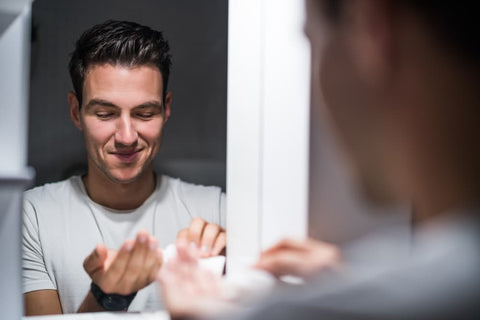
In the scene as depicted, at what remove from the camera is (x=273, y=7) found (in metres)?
1.07

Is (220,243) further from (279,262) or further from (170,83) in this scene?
(170,83)

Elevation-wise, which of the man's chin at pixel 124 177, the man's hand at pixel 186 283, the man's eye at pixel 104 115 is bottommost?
the man's hand at pixel 186 283

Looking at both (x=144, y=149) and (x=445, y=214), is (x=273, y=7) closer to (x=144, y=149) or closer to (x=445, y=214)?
(x=144, y=149)

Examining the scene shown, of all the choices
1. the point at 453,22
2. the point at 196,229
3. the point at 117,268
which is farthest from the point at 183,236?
the point at 453,22

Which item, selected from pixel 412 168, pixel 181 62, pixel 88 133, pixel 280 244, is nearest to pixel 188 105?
pixel 181 62

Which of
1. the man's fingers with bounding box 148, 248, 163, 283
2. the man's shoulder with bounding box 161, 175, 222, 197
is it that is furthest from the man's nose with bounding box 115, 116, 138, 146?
the man's fingers with bounding box 148, 248, 163, 283

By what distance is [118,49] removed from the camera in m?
1.00

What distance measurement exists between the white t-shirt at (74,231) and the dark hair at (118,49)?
0.19 meters

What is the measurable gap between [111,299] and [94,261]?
0.26 ft

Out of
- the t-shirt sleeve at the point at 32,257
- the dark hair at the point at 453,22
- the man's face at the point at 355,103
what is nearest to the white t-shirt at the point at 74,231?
the t-shirt sleeve at the point at 32,257

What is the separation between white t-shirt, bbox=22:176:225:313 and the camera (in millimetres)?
986

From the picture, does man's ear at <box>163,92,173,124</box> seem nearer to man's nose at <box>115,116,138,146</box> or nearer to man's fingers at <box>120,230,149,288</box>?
man's nose at <box>115,116,138,146</box>

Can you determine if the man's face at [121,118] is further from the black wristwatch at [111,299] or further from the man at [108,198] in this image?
the black wristwatch at [111,299]

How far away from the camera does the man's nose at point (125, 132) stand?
3.29ft
